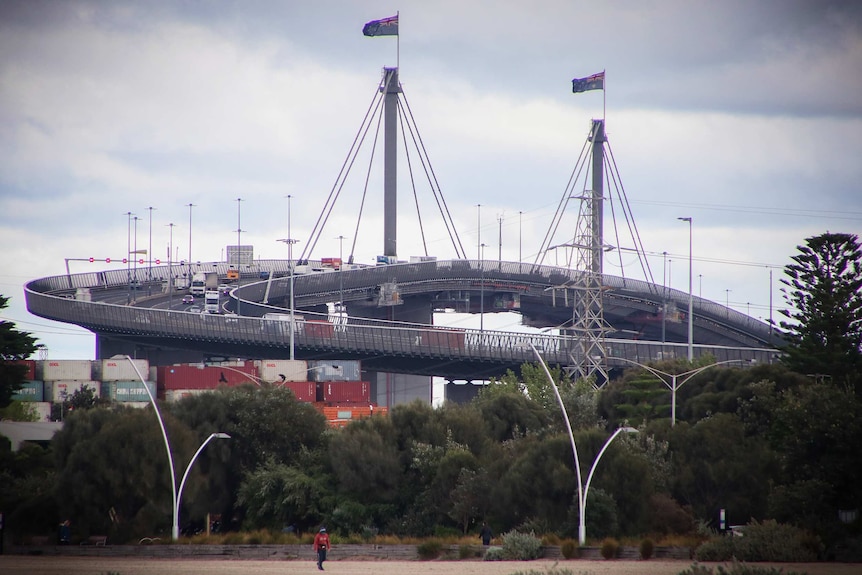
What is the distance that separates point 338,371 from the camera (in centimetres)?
13288

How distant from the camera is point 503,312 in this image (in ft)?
570

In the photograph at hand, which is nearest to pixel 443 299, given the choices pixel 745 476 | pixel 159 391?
pixel 159 391

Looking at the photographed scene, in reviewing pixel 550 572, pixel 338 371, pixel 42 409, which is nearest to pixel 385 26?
pixel 338 371

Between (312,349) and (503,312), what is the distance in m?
46.2

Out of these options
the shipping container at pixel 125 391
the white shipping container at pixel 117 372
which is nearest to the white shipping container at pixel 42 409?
the shipping container at pixel 125 391

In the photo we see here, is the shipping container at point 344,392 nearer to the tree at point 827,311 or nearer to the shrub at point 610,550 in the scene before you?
the tree at point 827,311

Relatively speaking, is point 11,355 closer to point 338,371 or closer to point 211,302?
point 338,371

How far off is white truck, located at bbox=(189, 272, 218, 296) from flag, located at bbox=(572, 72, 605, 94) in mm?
Result: 53659

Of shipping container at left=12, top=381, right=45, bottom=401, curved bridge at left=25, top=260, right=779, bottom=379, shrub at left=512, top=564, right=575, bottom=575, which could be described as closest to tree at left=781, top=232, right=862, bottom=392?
curved bridge at left=25, top=260, right=779, bottom=379

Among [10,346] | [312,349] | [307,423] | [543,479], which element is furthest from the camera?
[312,349]

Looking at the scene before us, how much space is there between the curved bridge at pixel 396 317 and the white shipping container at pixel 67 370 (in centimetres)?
692

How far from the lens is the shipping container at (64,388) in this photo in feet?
412

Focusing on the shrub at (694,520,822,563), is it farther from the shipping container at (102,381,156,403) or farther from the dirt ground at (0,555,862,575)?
the shipping container at (102,381,156,403)

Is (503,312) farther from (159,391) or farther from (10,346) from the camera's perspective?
(10,346)
